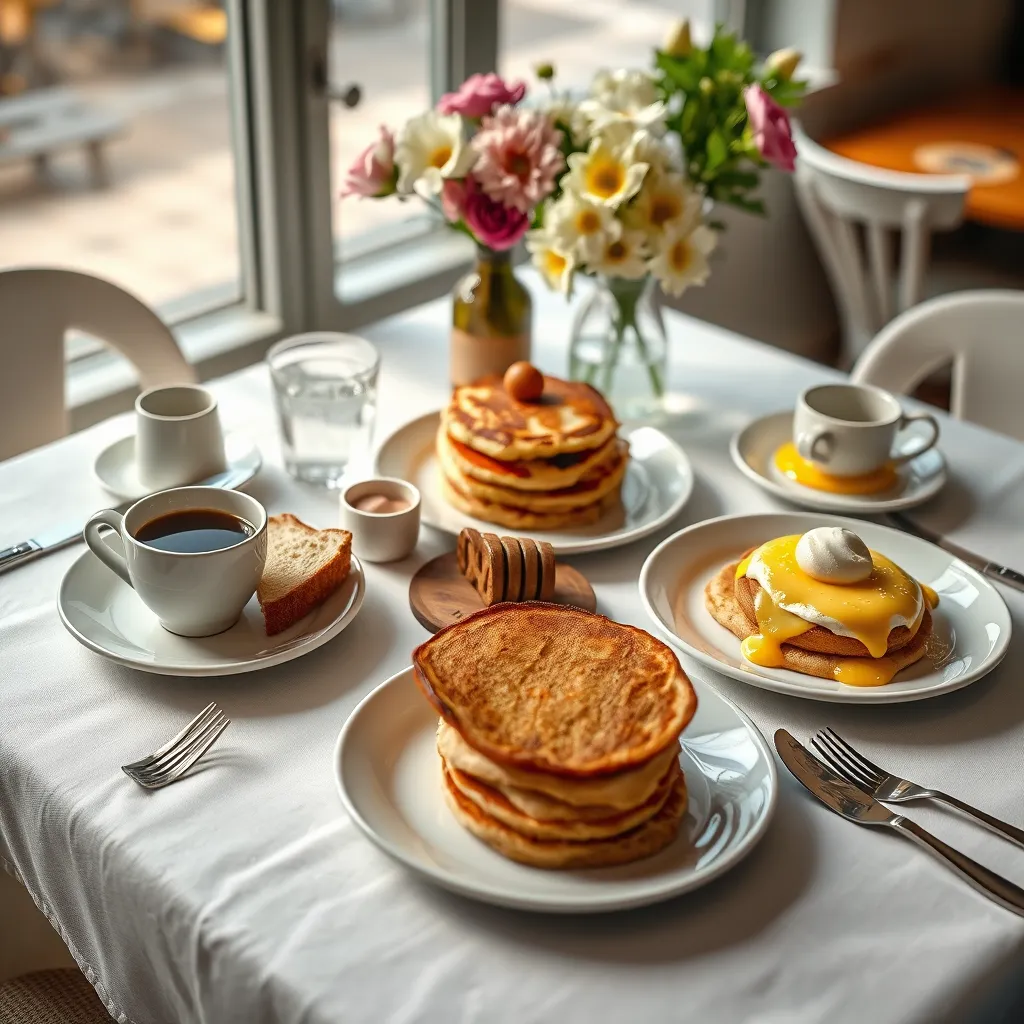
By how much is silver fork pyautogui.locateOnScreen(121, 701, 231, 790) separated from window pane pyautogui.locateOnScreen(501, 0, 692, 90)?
75.5 inches

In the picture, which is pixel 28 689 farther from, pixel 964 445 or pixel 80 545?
pixel 964 445

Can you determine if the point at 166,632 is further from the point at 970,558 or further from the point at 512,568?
the point at 970,558

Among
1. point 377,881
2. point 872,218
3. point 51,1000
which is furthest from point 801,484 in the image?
point 872,218

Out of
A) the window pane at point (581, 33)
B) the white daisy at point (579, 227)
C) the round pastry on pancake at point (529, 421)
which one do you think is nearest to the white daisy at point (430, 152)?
the white daisy at point (579, 227)

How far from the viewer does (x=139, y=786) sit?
3.08ft

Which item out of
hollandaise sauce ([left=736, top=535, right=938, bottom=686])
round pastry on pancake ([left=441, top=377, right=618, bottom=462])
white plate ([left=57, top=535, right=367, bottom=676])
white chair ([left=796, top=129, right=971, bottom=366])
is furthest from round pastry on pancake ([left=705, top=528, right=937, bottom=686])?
white chair ([left=796, top=129, right=971, bottom=366])

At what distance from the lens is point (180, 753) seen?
0.96m

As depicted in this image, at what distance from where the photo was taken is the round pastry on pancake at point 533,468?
4.11ft

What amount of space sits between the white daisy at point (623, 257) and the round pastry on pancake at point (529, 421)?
0.44ft

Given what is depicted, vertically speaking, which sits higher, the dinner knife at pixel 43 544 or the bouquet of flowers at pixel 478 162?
the bouquet of flowers at pixel 478 162

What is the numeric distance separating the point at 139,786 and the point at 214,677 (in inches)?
5.6

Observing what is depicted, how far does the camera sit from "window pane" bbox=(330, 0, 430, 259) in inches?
84.0

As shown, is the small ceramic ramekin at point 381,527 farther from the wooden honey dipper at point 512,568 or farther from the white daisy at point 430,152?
the white daisy at point 430,152

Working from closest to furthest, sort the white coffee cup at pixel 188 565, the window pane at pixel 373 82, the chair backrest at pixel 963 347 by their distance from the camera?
the white coffee cup at pixel 188 565
the chair backrest at pixel 963 347
the window pane at pixel 373 82
